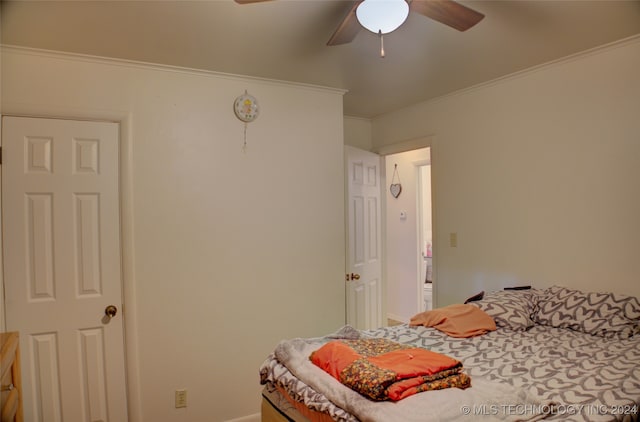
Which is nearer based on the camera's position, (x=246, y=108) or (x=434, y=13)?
(x=434, y=13)

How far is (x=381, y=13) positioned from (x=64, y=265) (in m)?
2.17

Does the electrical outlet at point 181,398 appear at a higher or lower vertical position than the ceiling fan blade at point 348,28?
lower

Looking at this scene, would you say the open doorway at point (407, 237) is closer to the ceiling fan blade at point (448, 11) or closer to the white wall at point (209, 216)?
the white wall at point (209, 216)

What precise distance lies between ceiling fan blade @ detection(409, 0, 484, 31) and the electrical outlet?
8.29 ft

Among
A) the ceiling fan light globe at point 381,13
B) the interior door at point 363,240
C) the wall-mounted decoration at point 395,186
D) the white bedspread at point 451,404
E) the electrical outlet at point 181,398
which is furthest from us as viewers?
the wall-mounted decoration at point 395,186

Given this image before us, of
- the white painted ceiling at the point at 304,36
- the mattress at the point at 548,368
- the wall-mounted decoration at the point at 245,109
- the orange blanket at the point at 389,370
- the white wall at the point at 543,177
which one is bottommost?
the mattress at the point at 548,368

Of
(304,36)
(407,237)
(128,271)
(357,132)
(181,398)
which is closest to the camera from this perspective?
(304,36)

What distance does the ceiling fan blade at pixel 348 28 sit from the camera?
5.39 feet

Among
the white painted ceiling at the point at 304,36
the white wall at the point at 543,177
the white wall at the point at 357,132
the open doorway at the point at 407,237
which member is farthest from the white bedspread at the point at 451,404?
the open doorway at the point at 407,237

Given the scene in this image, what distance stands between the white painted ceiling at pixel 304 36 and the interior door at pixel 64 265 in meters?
0.56

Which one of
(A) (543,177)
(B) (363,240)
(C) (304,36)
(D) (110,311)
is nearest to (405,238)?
(B) (363,240)

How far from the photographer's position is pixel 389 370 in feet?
4.83

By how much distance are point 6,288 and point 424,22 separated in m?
2.63

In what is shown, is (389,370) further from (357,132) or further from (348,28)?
(357,132)
